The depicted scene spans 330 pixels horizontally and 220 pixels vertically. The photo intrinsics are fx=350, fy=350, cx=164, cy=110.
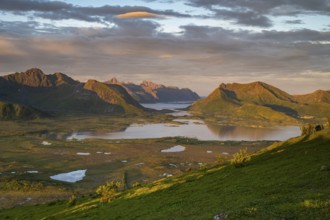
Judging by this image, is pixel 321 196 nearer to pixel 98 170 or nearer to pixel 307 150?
pixel 307 150

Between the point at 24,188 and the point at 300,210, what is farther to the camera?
the point at 24,188

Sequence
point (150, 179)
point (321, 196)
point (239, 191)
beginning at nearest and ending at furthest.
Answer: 1. point (321, 196)
2. point (239, 191)
3. point (150, 179)

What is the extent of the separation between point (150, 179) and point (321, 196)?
409 ft

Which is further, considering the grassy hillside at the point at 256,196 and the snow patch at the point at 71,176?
the snow patch at the point at 71,176

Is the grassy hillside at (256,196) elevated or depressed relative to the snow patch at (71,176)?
elevated

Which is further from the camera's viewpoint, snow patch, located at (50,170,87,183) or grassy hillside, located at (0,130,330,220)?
snow patch, located at (50,170,87,183)

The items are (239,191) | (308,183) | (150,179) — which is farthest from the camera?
(150,179)

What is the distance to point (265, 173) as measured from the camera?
47812 mm

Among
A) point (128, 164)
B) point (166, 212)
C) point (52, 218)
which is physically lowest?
point (128, 164)

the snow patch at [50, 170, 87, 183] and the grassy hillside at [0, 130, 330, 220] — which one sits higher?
the grassy hillside at [0, 130, 330, 220]

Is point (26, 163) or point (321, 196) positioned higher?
point (321, 196)

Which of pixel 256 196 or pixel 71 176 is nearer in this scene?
pixel 256 196

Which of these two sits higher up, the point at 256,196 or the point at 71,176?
the point at 256,196

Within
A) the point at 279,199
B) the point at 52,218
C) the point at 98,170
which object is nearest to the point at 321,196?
the point at 279,199
